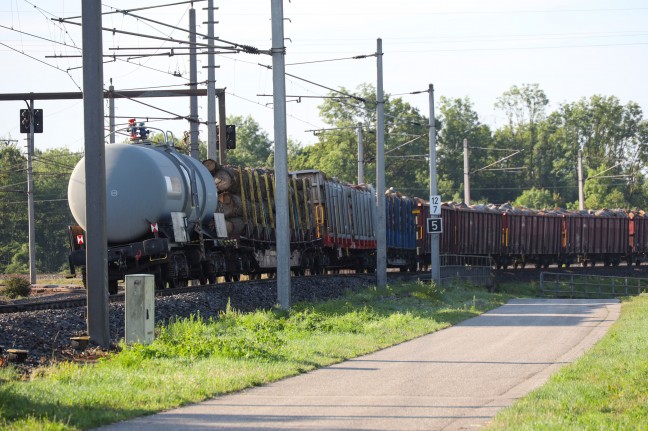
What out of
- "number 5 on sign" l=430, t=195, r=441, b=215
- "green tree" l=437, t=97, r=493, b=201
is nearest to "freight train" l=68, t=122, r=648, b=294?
"number 5 on sign" l=430, t=195, r=441, b=215

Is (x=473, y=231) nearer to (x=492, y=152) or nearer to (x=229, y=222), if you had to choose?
Result: (x=229, y=222)

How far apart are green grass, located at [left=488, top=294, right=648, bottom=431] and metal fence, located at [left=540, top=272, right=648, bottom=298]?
27.8 m

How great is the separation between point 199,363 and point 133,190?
10430 mm

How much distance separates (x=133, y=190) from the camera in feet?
75.9

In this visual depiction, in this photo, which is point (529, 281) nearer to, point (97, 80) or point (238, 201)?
point (238, 201)

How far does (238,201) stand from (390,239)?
46.9ft

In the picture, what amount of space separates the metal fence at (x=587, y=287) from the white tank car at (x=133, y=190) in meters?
21.9

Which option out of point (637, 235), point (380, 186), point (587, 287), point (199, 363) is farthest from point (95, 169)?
point (637, 235)

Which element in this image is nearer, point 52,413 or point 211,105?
point 52,413

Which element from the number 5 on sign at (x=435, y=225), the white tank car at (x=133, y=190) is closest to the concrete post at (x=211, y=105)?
the number 5 on sign at (x=435, y=225)

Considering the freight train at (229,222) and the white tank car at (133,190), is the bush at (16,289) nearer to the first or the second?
the freight train at (229,222)

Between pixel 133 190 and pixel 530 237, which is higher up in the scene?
pixel 133 190

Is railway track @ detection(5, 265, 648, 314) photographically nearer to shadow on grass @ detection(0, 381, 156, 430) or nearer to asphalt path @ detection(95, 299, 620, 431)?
asphalt path @ detection(95, 299, 620, 431)

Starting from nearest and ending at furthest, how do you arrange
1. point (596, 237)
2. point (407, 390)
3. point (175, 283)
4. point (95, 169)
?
point (407, 390), point (95, 169), point (175, 283), point (596, 237)
